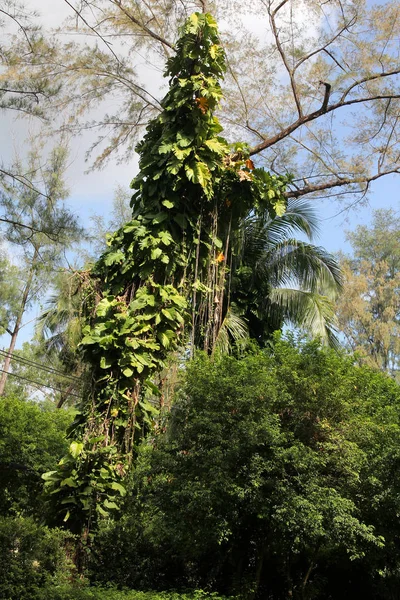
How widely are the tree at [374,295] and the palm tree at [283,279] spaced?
1146 centimetres

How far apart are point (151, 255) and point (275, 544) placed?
3.99 m

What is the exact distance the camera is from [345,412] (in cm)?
828

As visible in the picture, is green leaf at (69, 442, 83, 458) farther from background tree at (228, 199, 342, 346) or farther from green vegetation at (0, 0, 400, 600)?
background tree at (228, 199, 342, 346)

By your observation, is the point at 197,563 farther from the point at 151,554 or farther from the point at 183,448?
the point at 183,448

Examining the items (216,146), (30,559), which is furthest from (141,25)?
(30,559)

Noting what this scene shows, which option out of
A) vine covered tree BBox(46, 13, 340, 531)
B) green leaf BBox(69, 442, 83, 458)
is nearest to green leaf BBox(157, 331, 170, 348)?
vine covered tree BBox(46, 13, 340, 531)

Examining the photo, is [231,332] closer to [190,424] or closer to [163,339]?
[190,424]

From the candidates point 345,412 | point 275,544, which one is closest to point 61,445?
point 275,544

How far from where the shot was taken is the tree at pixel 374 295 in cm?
2459

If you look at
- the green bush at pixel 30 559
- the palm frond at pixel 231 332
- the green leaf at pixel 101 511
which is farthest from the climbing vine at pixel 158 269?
the palm frond at pixel 231 332

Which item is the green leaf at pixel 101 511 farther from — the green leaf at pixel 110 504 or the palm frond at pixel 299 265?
the palm frond at pixel 299 265

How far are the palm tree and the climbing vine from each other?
380cm

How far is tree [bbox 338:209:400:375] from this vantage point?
24.6 meters

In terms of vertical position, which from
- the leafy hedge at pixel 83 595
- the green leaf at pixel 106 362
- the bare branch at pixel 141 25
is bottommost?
the leafy hedge at pixel 83 595
